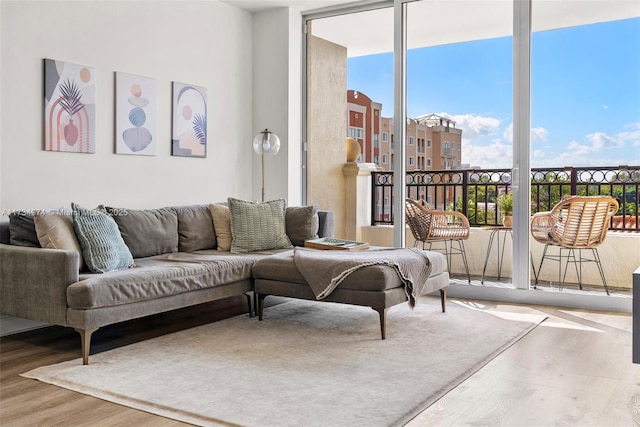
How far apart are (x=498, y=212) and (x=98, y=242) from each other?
320 cm

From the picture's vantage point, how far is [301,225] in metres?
5.10

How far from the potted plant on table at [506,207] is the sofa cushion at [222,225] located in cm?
225

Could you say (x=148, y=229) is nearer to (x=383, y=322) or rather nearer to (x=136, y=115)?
(x=136, y=115)

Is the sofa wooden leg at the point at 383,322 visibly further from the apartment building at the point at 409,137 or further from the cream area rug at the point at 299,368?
the apartment building at the point at 409,137

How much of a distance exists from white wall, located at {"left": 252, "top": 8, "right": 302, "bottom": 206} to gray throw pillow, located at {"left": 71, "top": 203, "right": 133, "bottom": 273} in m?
2.37

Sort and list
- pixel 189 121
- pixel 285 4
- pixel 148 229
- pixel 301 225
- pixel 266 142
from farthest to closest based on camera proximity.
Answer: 1. pixel 285 4
2. pixel 266 142
3. pixel 189 121
4. pixel 301 225
5. pixel 148 229

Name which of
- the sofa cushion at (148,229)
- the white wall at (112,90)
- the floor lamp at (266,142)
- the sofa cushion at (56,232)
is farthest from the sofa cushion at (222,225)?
the sofa cushion at (56,232)

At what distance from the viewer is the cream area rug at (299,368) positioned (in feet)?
8.48

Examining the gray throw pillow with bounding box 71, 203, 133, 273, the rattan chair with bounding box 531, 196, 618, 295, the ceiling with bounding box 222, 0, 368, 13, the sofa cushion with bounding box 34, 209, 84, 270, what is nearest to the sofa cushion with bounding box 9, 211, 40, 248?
the sofa cushion with bounding box 34, 209, 84, 270

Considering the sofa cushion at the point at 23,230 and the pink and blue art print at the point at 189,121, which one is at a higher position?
the pink and blue art print at the point at 189,121

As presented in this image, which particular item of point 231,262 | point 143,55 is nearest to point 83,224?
point 231,262

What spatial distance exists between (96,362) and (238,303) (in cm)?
180

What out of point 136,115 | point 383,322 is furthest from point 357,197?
point 383,322

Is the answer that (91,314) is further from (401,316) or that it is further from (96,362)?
(401,316)
